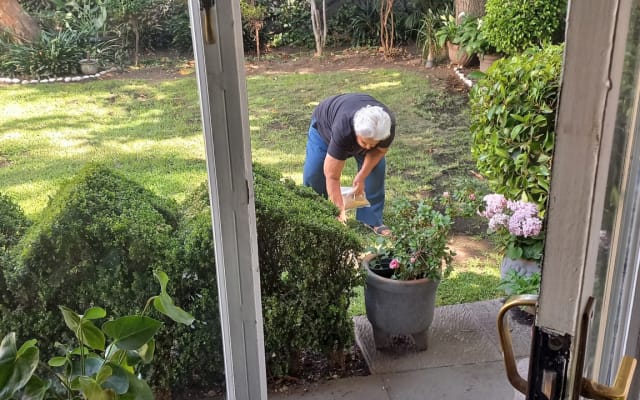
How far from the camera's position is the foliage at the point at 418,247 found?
2.17 m

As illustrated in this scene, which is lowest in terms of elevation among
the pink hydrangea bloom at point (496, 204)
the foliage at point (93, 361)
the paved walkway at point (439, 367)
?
the paved walkway at point (439, 367)

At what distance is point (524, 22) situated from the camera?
371cm

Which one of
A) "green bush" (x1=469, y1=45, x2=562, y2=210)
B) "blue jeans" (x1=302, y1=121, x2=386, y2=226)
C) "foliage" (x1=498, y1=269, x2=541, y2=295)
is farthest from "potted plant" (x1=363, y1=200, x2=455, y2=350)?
"blue jeans" (x1=302, y1=121, x2=386, y2=226)

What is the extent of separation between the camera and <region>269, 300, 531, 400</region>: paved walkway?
209 centimetres

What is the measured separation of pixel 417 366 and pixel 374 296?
31 cm

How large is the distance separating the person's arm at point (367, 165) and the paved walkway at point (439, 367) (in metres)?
0.86

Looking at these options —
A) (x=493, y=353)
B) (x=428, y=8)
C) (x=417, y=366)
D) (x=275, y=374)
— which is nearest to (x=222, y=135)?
(x=275, y=374)

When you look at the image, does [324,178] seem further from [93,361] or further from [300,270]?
[93,361]

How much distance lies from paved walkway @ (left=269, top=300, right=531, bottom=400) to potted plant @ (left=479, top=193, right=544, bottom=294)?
0.23 meters

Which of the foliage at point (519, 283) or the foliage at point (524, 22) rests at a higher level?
→ the foliage at point (524, 22)

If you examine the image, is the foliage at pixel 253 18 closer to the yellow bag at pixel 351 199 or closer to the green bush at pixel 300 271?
the yellow bag at pixel 351 199

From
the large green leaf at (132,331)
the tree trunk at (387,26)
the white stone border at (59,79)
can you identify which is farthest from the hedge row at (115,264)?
the tree trunk at (387,26)

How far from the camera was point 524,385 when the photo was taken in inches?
23.4

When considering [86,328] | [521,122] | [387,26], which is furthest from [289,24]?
[86,328]
